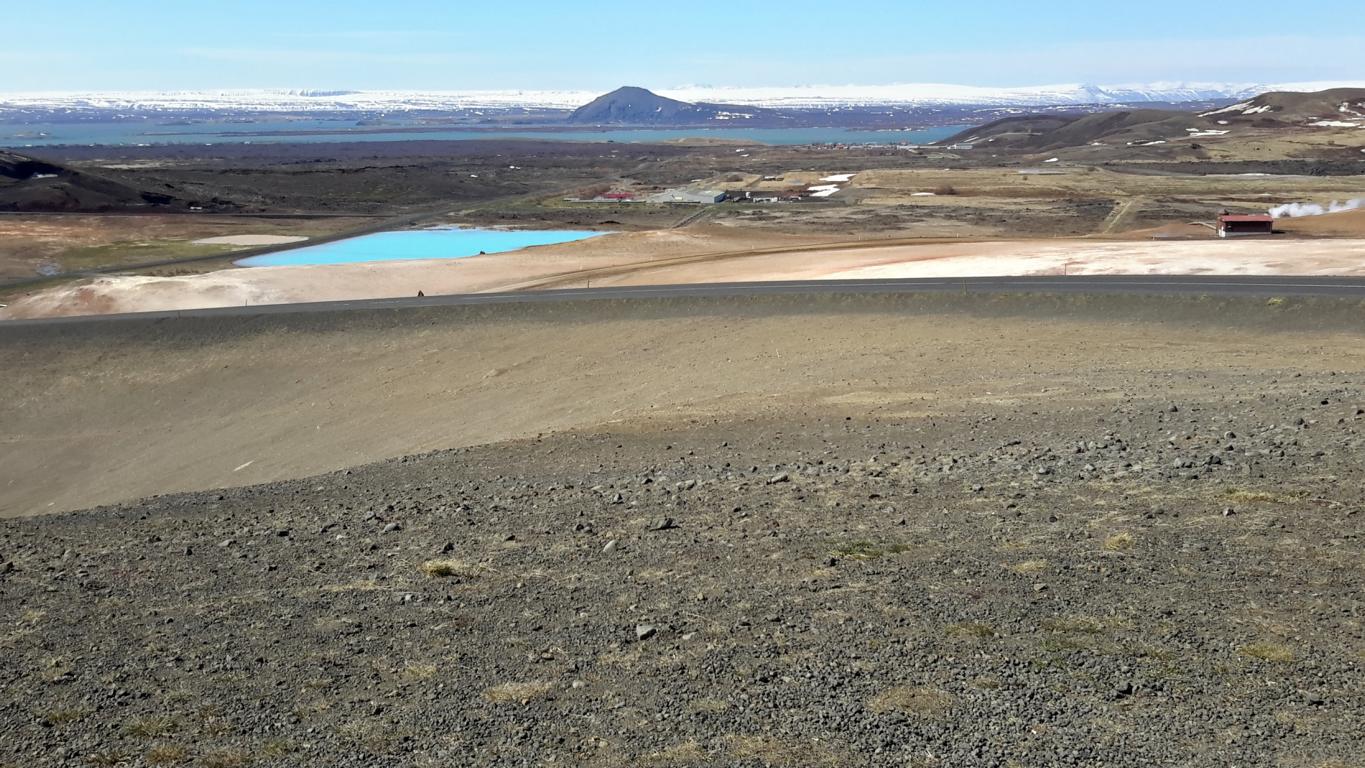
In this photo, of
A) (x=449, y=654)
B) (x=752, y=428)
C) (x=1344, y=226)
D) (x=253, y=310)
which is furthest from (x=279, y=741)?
(x=1344, y=226)

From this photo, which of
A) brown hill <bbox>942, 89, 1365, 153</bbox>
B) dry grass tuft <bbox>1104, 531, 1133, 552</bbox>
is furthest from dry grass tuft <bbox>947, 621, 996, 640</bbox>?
brown hill <bbox>942, 89, 1365, 153</bbox>

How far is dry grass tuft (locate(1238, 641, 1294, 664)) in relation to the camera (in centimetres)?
1044

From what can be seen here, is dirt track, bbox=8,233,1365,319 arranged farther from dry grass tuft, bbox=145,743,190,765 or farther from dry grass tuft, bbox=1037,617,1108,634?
dry grass tuft, bbox=145,743,190,765

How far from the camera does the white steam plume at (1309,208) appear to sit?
264 ft

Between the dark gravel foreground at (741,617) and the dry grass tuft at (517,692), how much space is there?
6cm

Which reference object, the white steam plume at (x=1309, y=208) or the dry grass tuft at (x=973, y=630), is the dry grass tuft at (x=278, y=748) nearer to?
the dry grass tuft at (x=973, y=630)

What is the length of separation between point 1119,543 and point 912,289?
1243 inches

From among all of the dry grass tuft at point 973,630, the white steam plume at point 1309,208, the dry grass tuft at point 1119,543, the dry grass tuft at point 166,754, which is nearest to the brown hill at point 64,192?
the white steam plume at point 1309,208

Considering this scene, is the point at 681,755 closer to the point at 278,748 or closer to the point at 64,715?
the point at 278,748

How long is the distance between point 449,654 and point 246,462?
20732mm

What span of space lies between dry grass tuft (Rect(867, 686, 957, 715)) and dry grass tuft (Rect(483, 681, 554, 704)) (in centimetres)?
311

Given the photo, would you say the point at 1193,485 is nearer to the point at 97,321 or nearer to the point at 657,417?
the point at 657,417

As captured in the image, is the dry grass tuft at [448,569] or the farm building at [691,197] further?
the farm building at [691,197]

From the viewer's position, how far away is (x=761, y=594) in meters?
12.7
